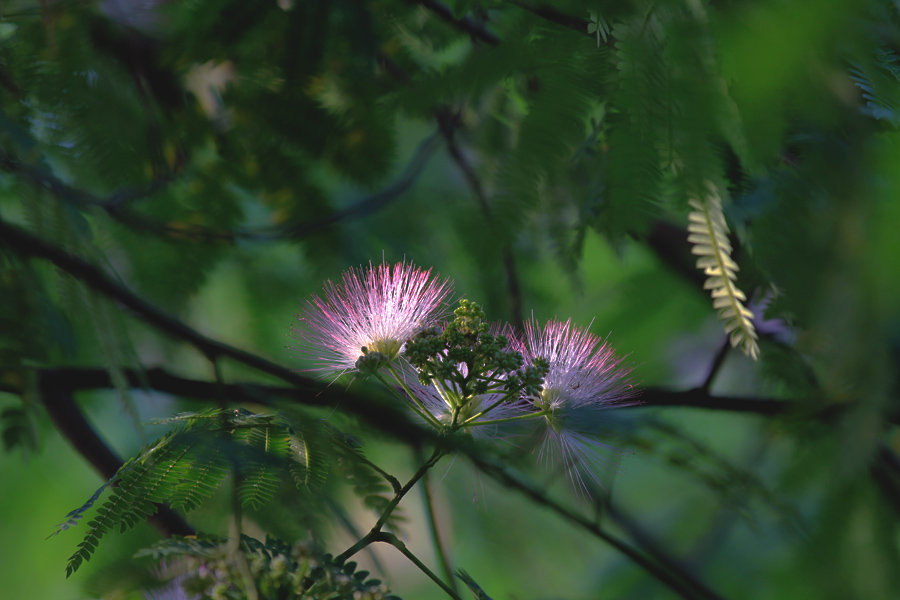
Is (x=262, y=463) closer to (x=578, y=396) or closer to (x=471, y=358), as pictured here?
(x=471, y=358)

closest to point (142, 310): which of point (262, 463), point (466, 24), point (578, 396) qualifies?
point (262, 463)

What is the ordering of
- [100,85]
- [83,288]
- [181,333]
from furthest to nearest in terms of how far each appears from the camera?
[100,85], [181,333], [83,288]

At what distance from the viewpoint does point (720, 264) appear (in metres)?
0.69

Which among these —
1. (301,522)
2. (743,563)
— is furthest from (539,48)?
(743,563)

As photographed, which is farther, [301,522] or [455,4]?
[455,4]

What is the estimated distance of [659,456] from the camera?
0.82m

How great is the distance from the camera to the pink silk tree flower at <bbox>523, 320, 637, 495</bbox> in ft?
2.79

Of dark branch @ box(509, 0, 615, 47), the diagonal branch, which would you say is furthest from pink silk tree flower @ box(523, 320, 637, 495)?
the diagonal branch

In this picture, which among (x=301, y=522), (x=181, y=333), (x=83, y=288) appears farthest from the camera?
(x=181, y=333)

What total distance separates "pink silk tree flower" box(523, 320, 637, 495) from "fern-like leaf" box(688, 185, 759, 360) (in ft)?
0.61

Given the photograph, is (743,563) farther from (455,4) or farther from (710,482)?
(455,4)

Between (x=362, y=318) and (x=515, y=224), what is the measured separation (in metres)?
0.22

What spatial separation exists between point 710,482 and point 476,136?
148 centimetres

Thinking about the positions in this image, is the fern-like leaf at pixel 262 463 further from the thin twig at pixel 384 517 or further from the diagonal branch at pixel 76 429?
the diagonal branch at pixel 76 429
